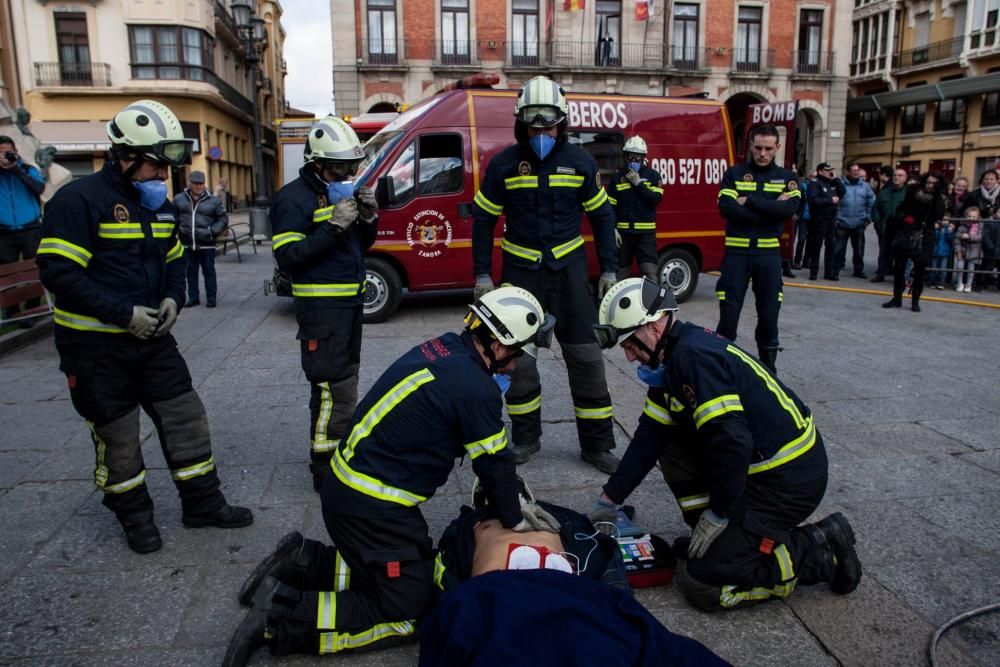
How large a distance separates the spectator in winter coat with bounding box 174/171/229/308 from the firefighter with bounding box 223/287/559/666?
26.7 ft

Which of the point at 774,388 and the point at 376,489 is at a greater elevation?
the point at 774,388

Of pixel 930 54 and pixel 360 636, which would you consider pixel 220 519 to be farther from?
pixel 930 54

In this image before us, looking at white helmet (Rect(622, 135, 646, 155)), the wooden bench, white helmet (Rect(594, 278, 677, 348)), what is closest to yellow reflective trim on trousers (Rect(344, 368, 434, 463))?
white helmet (Rect(594, 278, 677, 348))

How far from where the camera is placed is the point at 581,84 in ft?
110

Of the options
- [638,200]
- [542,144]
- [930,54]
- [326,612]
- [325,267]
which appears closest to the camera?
[326,612]

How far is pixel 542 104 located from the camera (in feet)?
15.0

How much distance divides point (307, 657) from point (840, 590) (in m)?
2.27

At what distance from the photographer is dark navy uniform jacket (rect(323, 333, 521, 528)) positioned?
9.32 ft

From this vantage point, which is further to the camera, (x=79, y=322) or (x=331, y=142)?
(x=331, y=142)

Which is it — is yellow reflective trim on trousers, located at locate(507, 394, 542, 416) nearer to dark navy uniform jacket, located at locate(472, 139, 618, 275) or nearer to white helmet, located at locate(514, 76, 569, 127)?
dark navy uniform jacket, located at locate(472, 139, 618, 275)

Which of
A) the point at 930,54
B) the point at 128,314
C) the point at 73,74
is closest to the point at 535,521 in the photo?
the point at 128,314

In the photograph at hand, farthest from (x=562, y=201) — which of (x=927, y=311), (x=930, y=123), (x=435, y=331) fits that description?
(x=930, y=123)

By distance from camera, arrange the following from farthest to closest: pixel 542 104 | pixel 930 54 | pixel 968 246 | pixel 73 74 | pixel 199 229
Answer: pixel 930 54, pixel 73 74, pixel 968 246, pixel 199 229, pixel 542 104

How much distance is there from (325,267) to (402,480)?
175 centimetres
